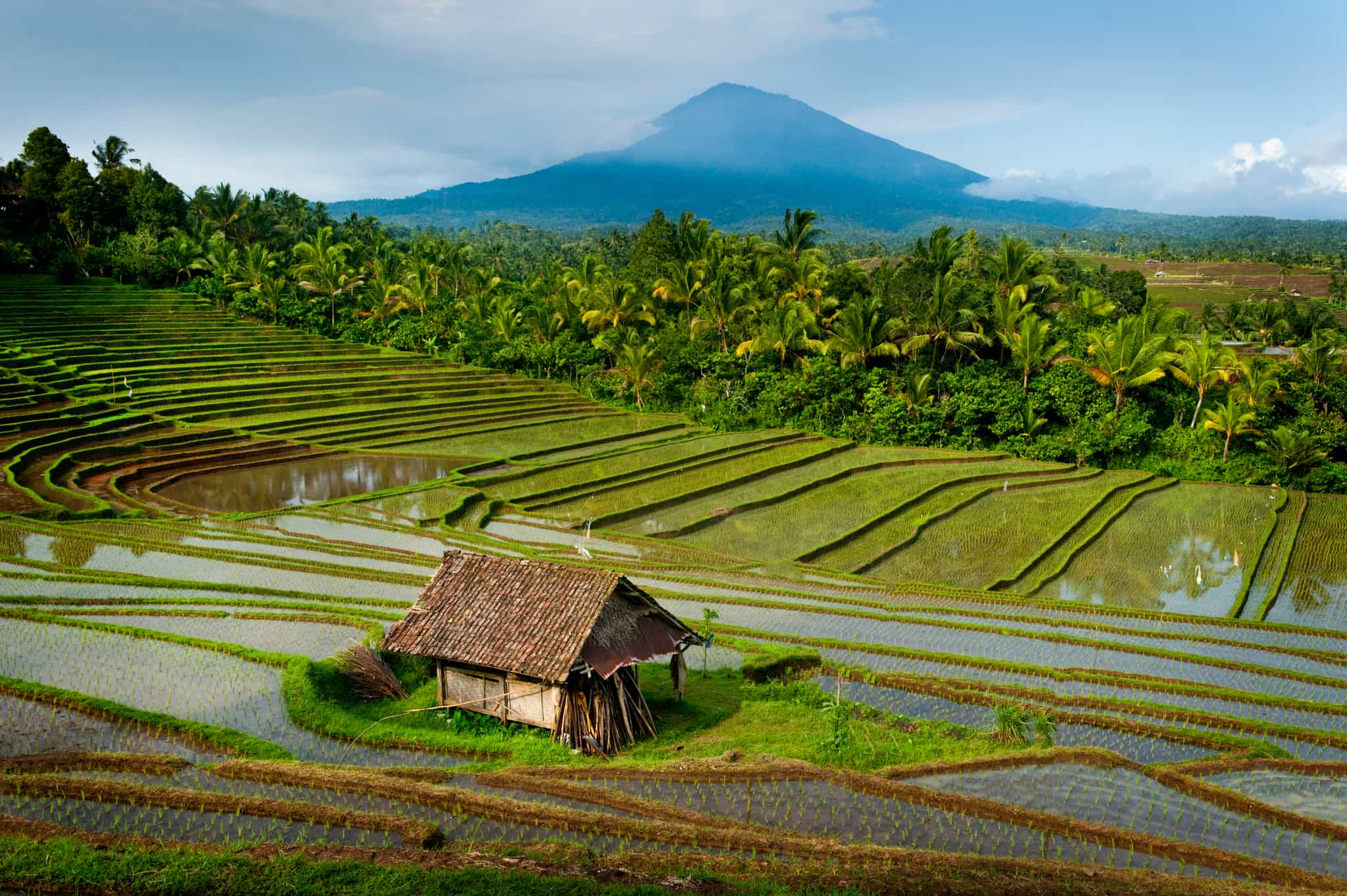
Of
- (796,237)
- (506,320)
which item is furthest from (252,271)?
(796,237)

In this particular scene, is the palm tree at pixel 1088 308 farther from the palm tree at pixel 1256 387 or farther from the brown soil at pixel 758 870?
the brown soil at pixel 758 870

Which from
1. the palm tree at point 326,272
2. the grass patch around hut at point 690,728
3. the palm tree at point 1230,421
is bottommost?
the grass patch around hut at point 690,728

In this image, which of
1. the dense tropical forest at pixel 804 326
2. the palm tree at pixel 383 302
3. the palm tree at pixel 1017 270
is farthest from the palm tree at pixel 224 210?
the palm tree at pixel 1017 270

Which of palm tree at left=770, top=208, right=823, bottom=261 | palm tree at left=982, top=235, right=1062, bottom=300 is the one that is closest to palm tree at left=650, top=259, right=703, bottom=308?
palm tree at left=770, top=208, right=823, bottom=261

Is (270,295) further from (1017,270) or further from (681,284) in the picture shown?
(1017,270)

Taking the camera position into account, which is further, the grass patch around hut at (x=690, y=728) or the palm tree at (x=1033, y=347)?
the palm tree at (x=1033, y=347)

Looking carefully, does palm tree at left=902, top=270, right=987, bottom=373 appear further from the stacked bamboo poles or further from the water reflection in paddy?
the stacked bamboo poles

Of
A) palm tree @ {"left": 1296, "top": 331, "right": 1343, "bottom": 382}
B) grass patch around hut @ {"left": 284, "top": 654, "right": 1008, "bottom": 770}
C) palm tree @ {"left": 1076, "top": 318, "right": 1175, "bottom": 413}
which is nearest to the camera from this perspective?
grass patch around hut @ {"left": 284, "top": 654, "right": 1008, "bottom": 770}
